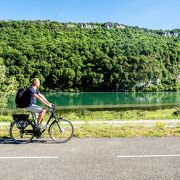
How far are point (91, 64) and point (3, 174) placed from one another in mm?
174290

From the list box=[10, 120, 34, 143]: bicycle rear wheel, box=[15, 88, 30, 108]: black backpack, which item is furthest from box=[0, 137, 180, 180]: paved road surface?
box=[15, 88, 30, 108]: black backpack

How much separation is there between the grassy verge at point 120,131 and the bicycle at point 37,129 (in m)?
0.79

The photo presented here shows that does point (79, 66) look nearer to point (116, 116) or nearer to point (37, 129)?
point (116, 116)

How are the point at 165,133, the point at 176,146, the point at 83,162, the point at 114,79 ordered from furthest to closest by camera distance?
the point at 114,79 < the point at 165,133 < the point at 176,146 < the point at 83,162

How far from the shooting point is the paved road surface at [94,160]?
29.3 ft

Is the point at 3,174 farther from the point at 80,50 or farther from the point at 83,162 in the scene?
the point at 80,50

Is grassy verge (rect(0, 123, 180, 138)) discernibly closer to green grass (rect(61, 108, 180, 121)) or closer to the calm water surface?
green grass (rect(61, 108, 180, 121))

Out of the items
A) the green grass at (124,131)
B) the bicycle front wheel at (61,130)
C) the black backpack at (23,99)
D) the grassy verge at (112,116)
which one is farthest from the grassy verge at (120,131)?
the grassy verge at (112,116)

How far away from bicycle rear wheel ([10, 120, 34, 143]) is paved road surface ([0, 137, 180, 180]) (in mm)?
396

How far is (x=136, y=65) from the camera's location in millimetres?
188500

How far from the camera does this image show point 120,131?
50.1ft

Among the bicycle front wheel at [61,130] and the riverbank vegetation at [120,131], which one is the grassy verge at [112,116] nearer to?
the riverbank vegetation at [120,131]

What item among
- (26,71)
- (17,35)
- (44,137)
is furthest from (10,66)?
(44,137)

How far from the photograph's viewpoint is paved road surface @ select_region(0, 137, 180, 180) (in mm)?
8922
